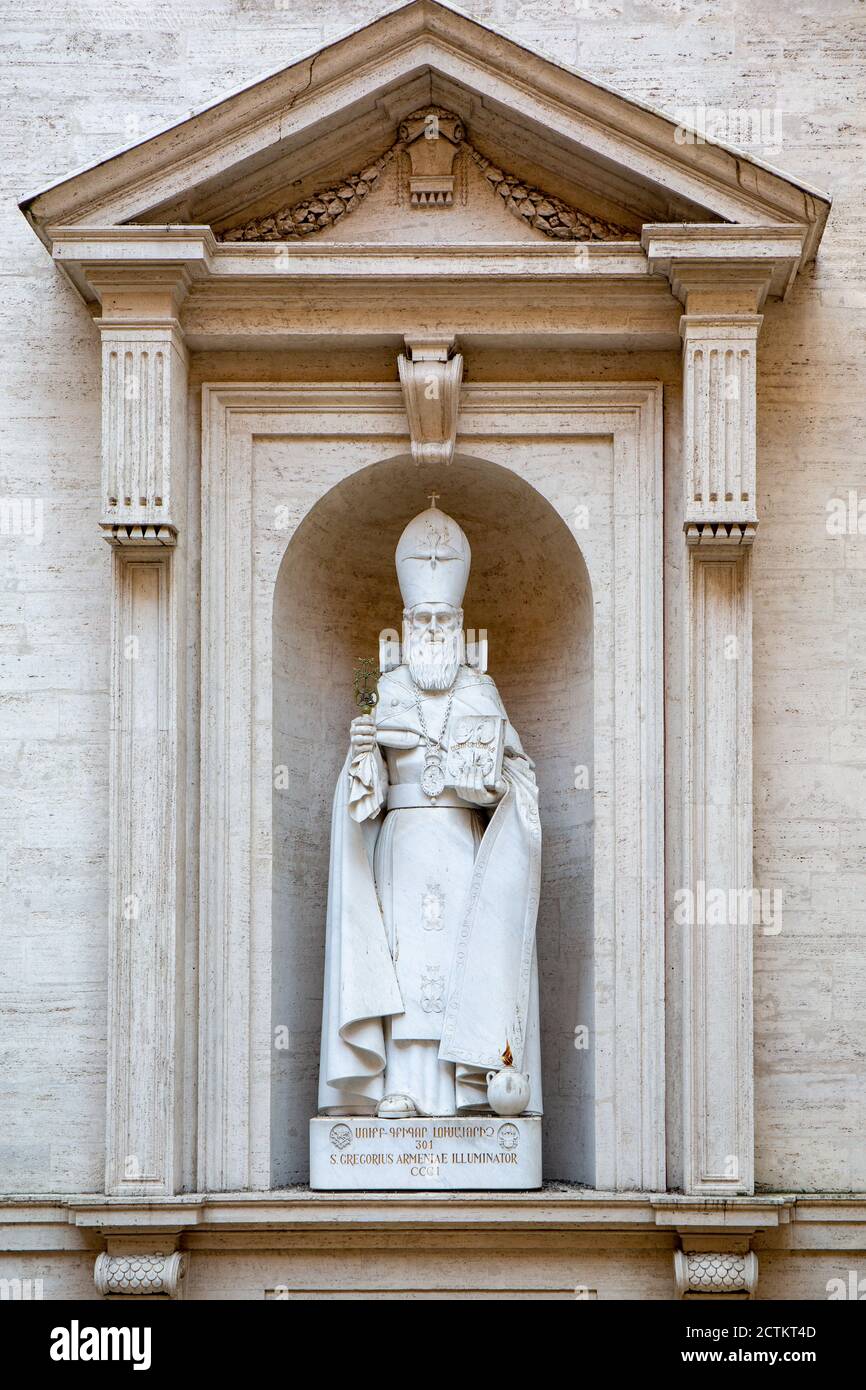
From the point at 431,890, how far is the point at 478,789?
476mm

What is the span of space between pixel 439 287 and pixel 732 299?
1.24m

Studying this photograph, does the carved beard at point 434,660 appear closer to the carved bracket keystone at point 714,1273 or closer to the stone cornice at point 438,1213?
the stone cornice at point 438,1213

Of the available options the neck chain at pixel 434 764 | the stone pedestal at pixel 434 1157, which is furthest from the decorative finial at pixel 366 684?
the stone pedestal at pixel 434 1157

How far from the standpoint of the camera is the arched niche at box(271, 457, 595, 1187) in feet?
38.5

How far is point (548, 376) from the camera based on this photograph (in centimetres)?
1180

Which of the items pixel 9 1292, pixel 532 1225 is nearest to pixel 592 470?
pixel 532 1225

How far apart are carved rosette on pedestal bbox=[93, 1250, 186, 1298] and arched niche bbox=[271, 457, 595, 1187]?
743 millimetres

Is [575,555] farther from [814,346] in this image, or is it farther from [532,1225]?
[532,1225]

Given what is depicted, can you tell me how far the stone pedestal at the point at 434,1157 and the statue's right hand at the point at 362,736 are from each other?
5.15 ft

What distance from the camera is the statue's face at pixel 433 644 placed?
38.6ft

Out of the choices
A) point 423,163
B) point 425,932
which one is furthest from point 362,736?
point 423,163

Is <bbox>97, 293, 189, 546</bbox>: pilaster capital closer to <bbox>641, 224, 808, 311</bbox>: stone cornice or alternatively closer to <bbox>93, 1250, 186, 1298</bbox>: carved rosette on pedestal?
<bbox>641, 224, 808, 311</bbox>: stone cornice

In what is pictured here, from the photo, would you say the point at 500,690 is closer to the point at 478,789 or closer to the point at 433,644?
the point at 433,644

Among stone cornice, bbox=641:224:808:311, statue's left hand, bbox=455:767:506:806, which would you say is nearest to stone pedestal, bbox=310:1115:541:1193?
statue's left hand, bbox=455:767:506:806
